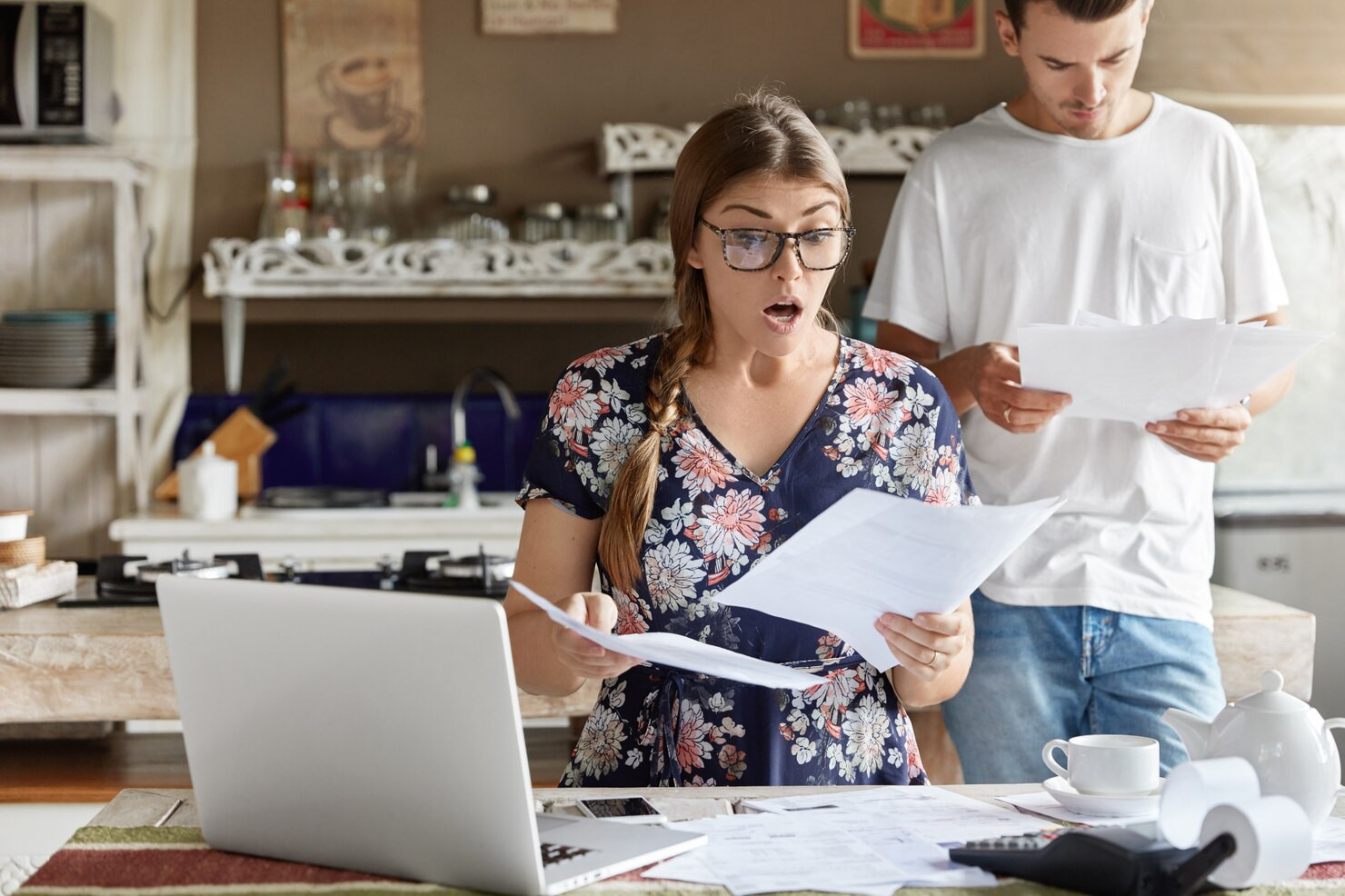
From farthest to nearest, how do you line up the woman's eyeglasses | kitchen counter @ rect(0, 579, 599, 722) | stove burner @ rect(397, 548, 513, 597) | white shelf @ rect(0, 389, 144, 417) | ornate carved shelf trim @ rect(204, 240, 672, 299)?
ornate carved shelf trim @ rect(204, 240, 672, 299)
white shelf @ rect(0, 389, 144, 417)
stove burner @ rect(397, 548, 513, 597)
kitchen counter @ rect(0, 579, 599, 722)
the woman's eyeglasses

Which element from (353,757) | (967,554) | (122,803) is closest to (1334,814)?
(967,554)

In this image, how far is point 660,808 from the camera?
1.26 metres

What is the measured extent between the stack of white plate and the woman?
2449mm

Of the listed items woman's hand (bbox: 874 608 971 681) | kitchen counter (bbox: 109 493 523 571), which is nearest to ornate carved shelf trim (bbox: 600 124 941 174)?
kitchen counter (bbox: 109 493 523 571)

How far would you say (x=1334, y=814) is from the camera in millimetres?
1278

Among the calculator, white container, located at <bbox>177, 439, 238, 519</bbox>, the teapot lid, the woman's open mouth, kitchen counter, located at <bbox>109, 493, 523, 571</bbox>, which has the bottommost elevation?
kitchen counter, located at <bbox>109, 493, 523, 571</bbox>

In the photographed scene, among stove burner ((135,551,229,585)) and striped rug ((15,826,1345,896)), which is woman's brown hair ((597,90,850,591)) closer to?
striped rug ((15,826,1345,896))

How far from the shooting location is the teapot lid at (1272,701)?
116cm

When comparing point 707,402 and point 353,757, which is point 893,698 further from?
point 353,757

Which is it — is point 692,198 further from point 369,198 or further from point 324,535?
point 369,198

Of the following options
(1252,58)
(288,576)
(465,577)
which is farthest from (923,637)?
(1252,58)

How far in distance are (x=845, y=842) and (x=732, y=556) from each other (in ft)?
1.45

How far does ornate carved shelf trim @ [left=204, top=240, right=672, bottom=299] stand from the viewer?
12.1 feet

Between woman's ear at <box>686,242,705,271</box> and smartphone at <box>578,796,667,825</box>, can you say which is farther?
woman's ear at <box>686,242,705,271</box>
